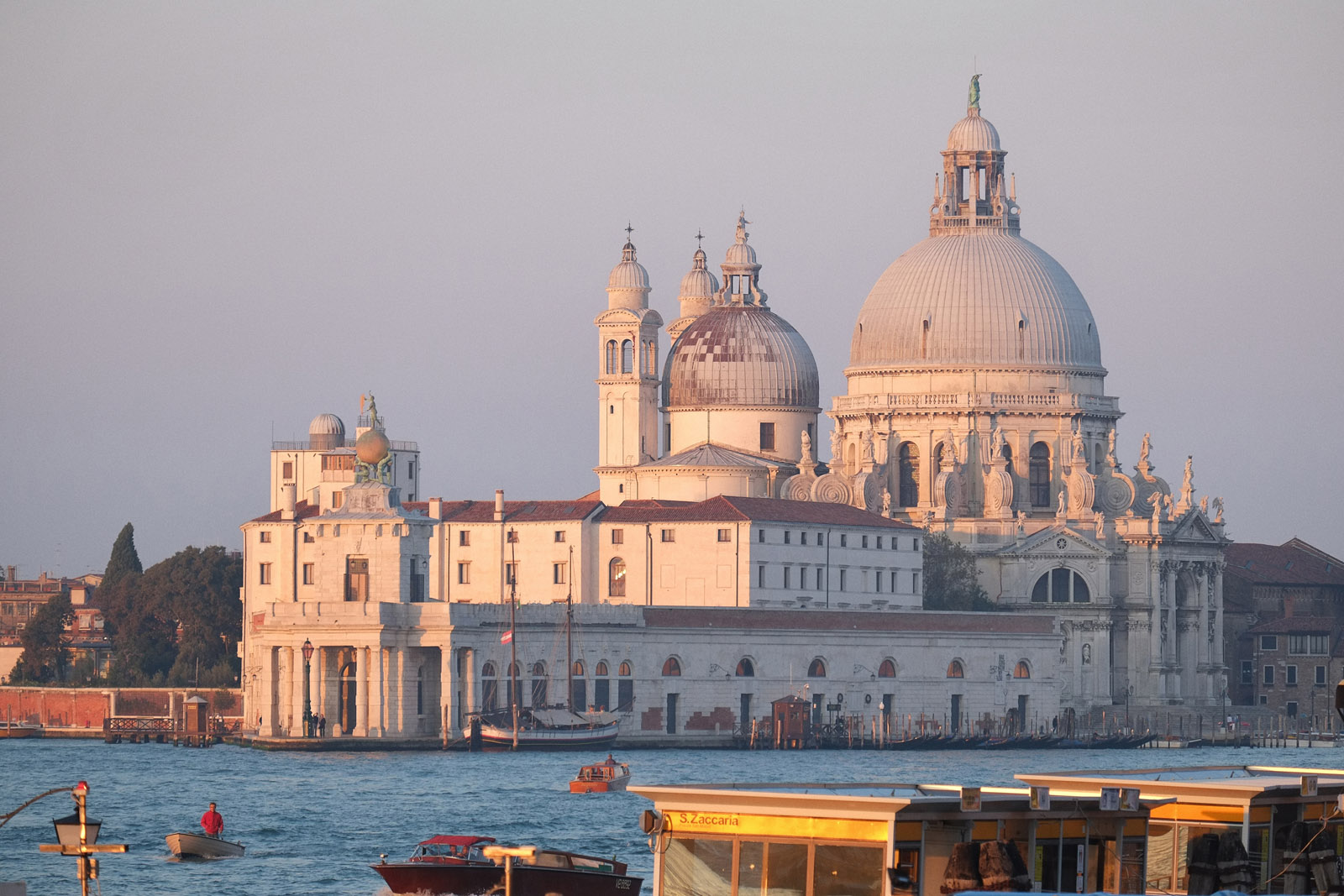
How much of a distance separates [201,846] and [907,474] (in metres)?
67.2

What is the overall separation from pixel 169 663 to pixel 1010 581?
30539 mm

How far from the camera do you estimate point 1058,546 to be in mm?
108625

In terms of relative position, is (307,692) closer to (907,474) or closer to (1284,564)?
(907,474)

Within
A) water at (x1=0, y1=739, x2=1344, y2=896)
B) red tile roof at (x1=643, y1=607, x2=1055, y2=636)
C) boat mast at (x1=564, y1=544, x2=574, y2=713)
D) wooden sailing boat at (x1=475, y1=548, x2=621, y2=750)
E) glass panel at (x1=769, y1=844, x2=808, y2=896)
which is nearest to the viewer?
glass panel at (x1=769, y1=844, x2=808, y2=896)

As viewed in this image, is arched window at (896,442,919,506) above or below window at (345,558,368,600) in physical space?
above

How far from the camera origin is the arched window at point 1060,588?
10881 centimetres

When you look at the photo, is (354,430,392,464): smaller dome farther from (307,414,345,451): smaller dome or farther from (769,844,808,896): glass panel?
(769,844,808,896): glass panel

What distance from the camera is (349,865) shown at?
48.9 meters

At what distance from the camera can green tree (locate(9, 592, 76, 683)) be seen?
11169 cm

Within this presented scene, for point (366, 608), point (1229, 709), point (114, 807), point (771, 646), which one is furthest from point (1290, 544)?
point (114, 807)

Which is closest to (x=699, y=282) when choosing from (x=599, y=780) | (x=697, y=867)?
(x=599, y=780)

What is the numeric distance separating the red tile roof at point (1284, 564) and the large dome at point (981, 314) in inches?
549

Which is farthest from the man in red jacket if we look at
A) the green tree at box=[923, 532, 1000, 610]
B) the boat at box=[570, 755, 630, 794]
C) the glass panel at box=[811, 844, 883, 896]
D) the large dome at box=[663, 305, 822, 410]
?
the large dome at box=[663, 305, 822, 410]

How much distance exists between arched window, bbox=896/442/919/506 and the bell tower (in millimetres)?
9816
